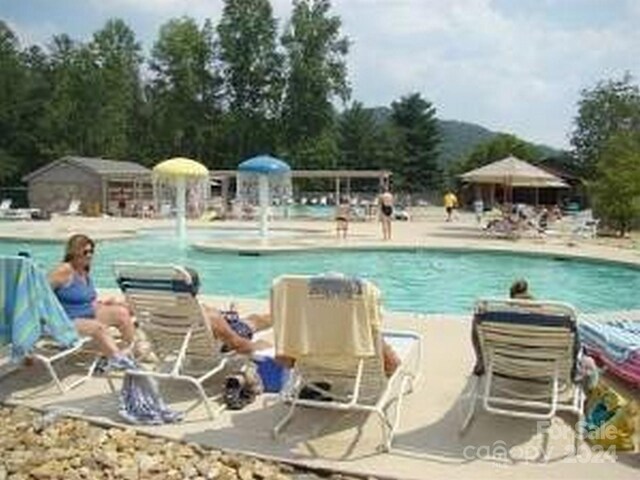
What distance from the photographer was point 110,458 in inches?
204

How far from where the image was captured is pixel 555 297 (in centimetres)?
1566

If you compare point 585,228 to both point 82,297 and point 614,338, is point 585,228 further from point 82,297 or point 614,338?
point 82,297

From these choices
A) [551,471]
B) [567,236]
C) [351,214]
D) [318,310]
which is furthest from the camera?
[351,214]

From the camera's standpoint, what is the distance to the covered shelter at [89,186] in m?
40.2

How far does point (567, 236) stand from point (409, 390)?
19.3m

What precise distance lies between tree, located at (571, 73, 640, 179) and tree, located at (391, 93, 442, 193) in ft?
32.5

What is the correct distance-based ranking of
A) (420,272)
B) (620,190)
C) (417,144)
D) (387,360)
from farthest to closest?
(417,144)
(620,190)
(420,272)
(387,360)

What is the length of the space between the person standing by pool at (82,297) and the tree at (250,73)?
Answer: 5037cm

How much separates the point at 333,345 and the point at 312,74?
171ft

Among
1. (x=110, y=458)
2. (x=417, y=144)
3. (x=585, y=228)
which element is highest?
(x=417, y=144)

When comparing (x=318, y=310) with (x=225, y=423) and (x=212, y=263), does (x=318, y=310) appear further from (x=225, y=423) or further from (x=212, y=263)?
(x=212, y=263)

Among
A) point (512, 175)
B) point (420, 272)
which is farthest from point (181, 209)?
point (420, 272)

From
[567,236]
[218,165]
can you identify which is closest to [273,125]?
[218,165]

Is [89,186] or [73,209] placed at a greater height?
[89,186]
